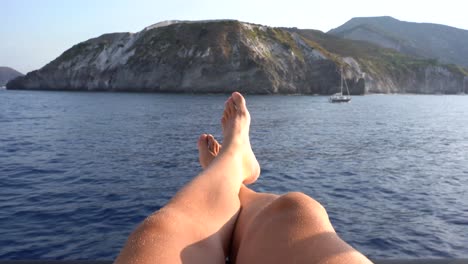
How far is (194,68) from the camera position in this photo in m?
81.5

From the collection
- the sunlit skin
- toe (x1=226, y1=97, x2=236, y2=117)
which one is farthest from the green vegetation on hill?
the sunlit skin

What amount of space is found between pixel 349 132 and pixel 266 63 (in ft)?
189

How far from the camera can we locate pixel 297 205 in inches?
70.4

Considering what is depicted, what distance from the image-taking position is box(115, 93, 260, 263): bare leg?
1532 mm

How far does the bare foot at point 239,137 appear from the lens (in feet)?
10.3

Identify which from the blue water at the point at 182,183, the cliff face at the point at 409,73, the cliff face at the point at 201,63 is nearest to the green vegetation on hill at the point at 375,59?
the cliff face at the point at 409,73

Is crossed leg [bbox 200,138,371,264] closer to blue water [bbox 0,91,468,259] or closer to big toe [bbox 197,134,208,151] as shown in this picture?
big toe [bbox 197,134,208,151]

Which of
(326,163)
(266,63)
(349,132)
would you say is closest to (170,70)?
(266,63)

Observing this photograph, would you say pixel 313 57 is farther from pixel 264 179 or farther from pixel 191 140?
pixel 264 179

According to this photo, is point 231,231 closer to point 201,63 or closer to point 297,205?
point 297,205

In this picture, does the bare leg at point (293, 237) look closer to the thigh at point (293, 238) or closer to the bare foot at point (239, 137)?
the thigh at point (293, 238)

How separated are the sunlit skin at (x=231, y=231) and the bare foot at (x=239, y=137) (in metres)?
0.63

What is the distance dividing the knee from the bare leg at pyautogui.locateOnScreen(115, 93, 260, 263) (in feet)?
1.15

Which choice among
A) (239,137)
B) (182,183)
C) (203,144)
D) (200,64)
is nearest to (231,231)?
(239,137)
